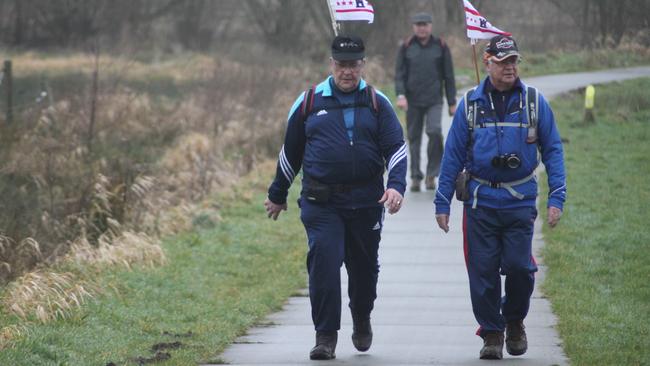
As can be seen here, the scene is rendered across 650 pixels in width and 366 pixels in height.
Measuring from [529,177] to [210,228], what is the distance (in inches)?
286

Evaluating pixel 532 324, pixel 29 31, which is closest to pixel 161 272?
pixel 532 324

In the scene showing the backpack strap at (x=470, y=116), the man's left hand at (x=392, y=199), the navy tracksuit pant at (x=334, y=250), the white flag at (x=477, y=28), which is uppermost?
the white flag at (x=477, y=28)

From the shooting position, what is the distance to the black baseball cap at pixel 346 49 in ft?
24.0

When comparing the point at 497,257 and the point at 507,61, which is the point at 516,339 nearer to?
the point at 497,257

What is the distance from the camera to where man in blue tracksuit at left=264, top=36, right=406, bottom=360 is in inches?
289

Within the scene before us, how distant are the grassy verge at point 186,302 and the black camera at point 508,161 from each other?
2.15 m

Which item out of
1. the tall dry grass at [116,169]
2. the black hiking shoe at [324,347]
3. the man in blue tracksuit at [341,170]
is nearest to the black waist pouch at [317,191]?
the man in blue tracksuit at [341,170]

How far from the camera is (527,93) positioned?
23.5ft

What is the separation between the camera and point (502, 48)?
715 centimetres

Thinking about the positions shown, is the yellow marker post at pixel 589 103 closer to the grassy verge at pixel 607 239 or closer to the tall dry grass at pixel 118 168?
the grassy verge at pixel 607 239

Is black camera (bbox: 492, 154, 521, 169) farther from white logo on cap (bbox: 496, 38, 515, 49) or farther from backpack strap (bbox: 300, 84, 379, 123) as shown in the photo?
backpack strap (bbox: 300, 84, 379, 123)

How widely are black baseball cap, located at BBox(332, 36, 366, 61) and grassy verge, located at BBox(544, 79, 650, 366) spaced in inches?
87.1

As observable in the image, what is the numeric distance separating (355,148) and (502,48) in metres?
1.05

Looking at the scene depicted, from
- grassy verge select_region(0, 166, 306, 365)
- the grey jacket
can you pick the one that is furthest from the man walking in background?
grassy verge select_region(0, 166, 306, 365)
